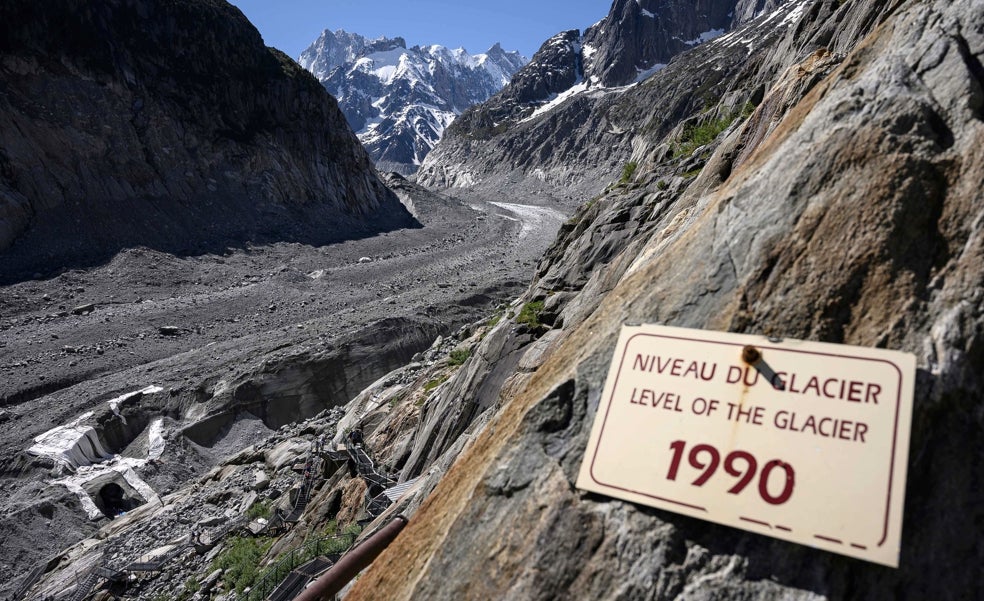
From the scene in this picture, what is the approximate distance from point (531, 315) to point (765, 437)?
772 cm

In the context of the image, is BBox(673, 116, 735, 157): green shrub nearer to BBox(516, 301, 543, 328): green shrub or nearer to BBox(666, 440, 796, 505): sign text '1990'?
BBox(516, 301, 543, 328): green shrub

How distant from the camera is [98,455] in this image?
18.8 metres

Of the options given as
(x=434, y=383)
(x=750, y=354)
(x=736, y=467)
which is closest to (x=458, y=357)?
(x=434, y=383)

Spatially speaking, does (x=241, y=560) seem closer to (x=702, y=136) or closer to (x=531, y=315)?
(x=531, y=315)

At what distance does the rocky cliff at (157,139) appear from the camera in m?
39.0

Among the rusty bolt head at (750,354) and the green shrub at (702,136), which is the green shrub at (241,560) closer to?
the rusty bolt head at (750,354)

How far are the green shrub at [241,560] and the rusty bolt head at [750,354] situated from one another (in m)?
10.0

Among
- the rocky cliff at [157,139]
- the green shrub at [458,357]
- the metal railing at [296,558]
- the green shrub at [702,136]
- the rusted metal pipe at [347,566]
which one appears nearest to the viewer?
the rusted metal pipe at [347,566]

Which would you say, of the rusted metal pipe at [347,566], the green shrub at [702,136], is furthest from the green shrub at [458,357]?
the rusted metal pipe at [347,566]

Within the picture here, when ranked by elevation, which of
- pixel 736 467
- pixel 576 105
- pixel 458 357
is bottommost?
pixel 458 357

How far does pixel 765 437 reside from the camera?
2639mm

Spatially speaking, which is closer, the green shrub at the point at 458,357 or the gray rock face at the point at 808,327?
the gray rock face at the point at 808,327

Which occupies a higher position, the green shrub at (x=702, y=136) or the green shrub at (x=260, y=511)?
the green shrub at (x=702, y=136)

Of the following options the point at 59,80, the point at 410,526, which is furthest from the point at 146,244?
the point at 410,526
